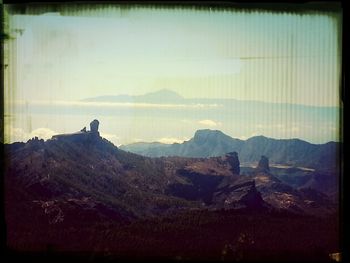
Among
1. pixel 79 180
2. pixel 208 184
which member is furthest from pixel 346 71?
pixel 79 180

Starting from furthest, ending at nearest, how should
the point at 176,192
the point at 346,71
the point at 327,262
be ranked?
the point at 176,192 → the point at 327,262 → the point at 346,71

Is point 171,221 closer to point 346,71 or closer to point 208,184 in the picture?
point 208,184

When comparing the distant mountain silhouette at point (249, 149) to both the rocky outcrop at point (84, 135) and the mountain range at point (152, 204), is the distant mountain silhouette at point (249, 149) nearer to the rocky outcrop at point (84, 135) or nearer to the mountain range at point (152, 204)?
the mountain range at point (152, 204)

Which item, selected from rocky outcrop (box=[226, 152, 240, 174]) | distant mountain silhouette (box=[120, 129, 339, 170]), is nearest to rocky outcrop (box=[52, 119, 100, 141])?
distant mountain silhouette (box=[120, 129, 339, 170])

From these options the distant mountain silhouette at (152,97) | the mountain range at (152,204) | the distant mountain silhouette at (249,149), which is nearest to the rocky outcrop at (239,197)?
the mountain range at (152,204)

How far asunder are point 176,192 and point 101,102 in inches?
64.8

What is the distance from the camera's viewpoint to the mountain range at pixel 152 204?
208 inches

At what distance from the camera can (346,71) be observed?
485cm

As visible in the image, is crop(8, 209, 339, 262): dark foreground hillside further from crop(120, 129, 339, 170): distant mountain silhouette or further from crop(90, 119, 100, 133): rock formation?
crop(90, 119, 100, 133): rock formation

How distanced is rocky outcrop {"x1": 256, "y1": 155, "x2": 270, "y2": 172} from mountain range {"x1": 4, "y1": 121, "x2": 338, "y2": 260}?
0.05ft

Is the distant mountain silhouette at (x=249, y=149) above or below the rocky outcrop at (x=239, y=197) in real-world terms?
above

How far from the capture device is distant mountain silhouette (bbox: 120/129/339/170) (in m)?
5.29

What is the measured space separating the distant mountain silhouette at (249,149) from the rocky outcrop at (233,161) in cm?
7

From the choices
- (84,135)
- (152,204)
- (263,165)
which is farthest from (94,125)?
(263,165)
